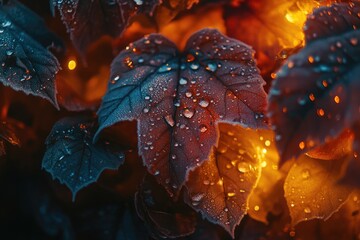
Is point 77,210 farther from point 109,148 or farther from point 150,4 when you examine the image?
point 150,4

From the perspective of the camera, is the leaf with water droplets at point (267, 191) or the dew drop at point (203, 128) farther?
the leaf with water droplets at point (267, 191)

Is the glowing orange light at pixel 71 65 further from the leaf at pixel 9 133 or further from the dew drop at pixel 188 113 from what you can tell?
the dew drop at pixel 188 113

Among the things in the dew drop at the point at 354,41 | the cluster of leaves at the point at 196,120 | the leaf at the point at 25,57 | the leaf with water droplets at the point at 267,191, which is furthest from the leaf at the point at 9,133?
the dew drop at the point at 354,41

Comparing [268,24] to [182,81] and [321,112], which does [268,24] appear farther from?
[321,112]

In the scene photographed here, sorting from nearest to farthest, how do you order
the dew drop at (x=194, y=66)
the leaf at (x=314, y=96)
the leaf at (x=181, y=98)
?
the leaf at (x=314, y=96), the leaf at (x=181, y=98), the dew drop at (x=194, y=66)

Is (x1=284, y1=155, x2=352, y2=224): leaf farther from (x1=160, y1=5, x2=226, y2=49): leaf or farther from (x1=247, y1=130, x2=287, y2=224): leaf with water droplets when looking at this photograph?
(x1=160, y1=5, x2=226, y2=49): leaf

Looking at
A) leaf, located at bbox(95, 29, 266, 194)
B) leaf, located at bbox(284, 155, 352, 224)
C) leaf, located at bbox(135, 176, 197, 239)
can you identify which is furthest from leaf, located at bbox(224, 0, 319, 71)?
leaf, located at bbox(135, 176, 197, 239)
